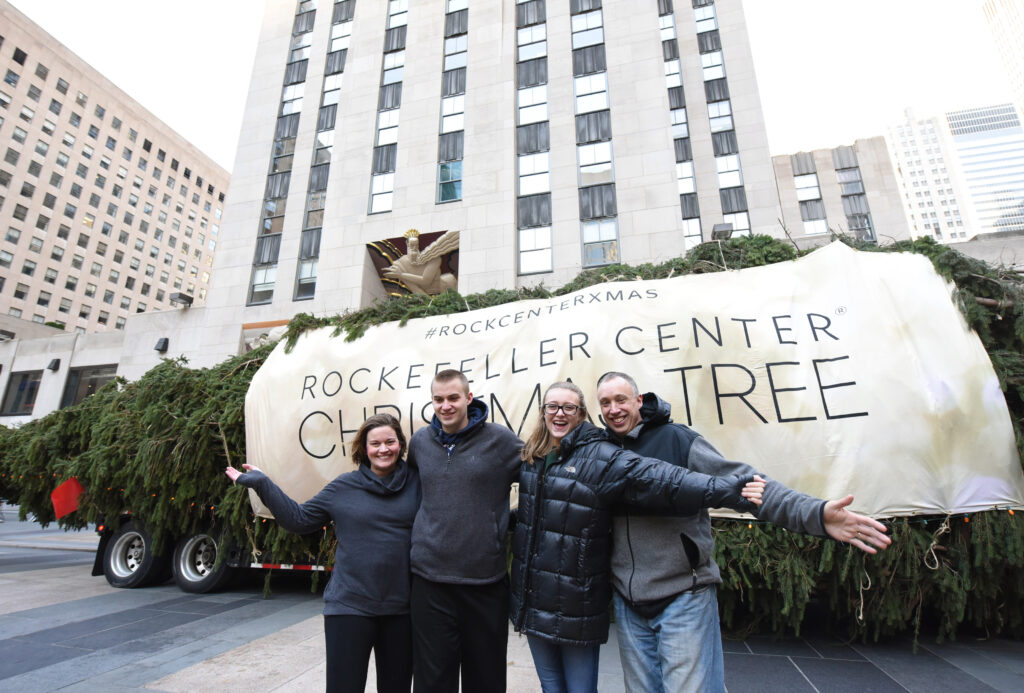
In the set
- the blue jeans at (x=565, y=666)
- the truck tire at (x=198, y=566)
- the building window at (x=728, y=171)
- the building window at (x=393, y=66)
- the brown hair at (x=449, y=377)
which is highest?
the building window at (x=393, y=66)

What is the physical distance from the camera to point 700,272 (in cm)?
524

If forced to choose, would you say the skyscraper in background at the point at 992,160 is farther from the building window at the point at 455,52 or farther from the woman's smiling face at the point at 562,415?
the woman's smiling face at the point at 562,415

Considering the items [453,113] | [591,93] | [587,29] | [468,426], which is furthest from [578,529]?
[587,29]

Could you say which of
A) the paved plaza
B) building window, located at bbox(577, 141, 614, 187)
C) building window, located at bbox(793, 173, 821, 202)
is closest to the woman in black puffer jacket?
the paved plaza

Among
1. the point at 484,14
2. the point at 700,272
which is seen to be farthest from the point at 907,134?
the point at 700,272

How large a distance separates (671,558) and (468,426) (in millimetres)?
1237

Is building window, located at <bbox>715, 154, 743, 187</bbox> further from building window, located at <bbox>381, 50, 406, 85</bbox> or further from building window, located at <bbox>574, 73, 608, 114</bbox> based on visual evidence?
building window, located at <bbox>381, 50, 406, 85</bbox>

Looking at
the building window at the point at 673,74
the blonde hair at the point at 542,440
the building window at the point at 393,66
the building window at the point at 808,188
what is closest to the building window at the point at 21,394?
the building window at the point at 393,66

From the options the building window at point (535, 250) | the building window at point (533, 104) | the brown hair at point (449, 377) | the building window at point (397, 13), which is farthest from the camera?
the building window at point (397, 13)

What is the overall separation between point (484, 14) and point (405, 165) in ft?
31.8

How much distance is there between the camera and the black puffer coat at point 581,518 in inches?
84.4

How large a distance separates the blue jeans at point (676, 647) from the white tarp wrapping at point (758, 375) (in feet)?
7.42

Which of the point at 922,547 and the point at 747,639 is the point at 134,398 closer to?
the point at 747,639

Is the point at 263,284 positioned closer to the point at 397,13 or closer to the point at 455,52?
the point at 455,52
